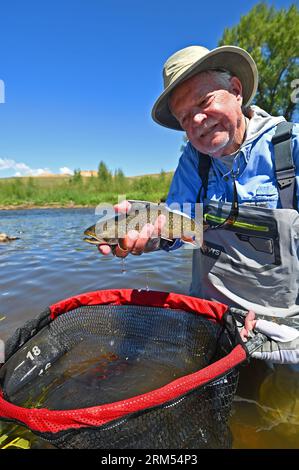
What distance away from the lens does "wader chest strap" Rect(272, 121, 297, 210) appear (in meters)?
2.18

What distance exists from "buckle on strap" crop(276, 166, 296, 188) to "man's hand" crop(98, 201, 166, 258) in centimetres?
92

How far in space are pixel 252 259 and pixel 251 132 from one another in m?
1.00

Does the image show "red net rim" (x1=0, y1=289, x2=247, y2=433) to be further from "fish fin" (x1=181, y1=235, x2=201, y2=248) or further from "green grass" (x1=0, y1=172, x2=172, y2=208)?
"green grass" (x1=0, y1=172, x2=172, y2=208)

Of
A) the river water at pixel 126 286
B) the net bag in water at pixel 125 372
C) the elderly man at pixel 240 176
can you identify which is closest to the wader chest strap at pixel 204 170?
the elderly man at pixel 240 176

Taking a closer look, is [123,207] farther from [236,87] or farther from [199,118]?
[236,87]

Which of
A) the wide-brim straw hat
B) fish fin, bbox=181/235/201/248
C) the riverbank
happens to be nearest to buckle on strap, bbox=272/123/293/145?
the wide-brim straw hat

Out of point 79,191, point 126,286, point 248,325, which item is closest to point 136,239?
point 248,325

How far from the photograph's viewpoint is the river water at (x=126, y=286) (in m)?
2.05

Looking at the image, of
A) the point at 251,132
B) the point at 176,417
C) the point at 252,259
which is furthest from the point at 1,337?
the point at 251,132

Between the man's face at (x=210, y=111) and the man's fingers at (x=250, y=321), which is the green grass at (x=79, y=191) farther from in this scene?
the man's fingers at (x=250, y=321)

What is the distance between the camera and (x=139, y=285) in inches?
195

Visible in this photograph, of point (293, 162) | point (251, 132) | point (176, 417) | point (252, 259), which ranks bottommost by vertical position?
point (176, 417)
